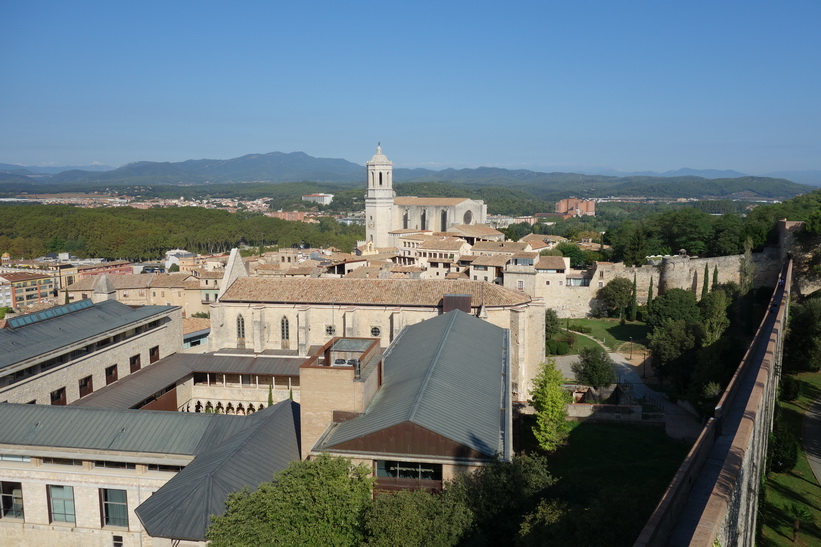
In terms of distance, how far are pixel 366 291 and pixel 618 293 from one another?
93.9ft

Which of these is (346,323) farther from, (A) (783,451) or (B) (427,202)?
(B) (427,202)

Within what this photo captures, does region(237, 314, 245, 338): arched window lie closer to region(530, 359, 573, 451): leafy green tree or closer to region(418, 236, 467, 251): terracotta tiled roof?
region(530, 359, 573, 451): leafy green tree

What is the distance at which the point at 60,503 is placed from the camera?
18062 mm

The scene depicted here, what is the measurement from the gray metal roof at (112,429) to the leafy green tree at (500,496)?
848 centimetres

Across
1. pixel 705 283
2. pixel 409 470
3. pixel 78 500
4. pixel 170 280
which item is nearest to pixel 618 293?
pixel 705 283

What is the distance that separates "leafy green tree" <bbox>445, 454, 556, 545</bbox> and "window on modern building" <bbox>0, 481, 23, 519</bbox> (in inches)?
522

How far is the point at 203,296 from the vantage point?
61.6 metres

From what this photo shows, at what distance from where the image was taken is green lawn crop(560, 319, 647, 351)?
47.3m

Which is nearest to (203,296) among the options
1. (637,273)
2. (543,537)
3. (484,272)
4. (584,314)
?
(484,272)

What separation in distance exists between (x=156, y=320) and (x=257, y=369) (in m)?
5.86

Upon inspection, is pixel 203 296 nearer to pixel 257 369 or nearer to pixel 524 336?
pixel 257 369

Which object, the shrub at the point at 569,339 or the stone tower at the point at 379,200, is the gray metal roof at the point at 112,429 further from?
the stone tower at the point at 379,200

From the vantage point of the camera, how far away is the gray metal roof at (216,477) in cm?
1418

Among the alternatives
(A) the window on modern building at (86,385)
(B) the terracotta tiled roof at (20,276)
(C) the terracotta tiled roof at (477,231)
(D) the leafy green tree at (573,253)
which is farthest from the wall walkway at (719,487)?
(B) the terracotta tiled roof at (20,276)
